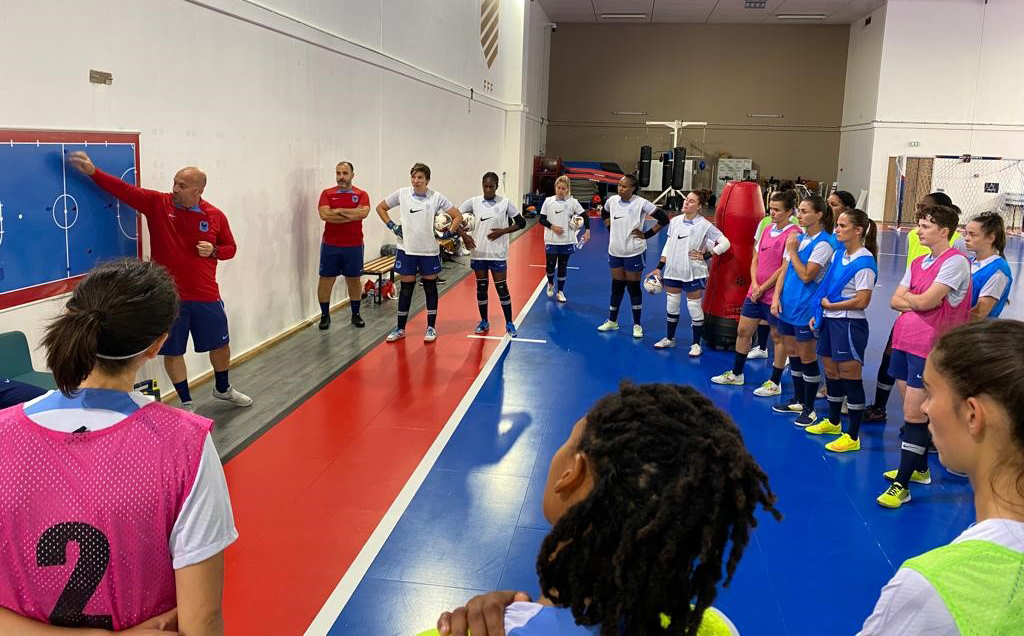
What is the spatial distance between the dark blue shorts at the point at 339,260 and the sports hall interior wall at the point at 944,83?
1948 centimetres

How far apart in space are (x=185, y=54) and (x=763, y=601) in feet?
18.5

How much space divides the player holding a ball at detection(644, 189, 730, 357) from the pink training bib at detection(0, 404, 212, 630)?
6.79 metres

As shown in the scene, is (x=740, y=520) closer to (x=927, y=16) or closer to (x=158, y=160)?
(x=158, y=160)

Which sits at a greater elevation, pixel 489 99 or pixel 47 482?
pixel 489 99

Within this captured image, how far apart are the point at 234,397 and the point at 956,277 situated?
5185 millimetres

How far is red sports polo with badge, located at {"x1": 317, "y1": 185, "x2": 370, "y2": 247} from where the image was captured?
844 cm

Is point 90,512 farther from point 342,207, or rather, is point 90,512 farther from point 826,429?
point 342,207

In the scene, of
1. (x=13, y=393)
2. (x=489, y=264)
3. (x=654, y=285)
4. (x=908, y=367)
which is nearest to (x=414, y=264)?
(x=489, y=264)

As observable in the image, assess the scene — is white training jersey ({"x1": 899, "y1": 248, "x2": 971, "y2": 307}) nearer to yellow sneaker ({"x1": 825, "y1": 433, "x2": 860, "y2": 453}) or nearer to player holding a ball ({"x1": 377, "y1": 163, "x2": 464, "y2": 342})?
yellow sneaker ({"x1": 825, "y1": 433, "x2": 860, "y2": 453})

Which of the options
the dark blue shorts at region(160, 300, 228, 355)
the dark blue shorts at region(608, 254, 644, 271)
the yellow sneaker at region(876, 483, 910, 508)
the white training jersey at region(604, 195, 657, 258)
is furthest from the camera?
the dark blue shorts at region(608, 254, 644, 271)

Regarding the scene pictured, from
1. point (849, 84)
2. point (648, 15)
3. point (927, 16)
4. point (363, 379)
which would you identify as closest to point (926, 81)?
point (927, 16)

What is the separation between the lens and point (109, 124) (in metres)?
5.17

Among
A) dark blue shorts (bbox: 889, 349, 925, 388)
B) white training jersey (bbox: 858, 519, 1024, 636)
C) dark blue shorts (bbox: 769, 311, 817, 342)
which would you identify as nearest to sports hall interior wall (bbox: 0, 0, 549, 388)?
white training jersey (bbox: 858, 519, 1024, 636)

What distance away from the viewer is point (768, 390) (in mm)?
6926
